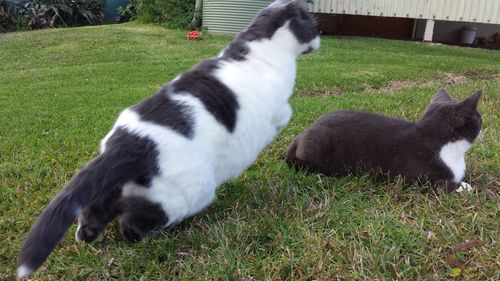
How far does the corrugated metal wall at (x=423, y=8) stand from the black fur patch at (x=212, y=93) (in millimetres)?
10073

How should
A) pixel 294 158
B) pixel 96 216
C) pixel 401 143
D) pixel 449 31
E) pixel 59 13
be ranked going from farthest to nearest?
pixel 59 13
pixel 449 31
pixel 294 158
pixel 401 143
pixel 96 216

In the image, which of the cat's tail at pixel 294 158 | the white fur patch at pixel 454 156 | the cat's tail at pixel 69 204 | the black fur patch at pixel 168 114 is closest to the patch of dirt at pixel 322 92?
the cat's tail at pixel 294 158

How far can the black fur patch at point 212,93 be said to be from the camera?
8.68 ft

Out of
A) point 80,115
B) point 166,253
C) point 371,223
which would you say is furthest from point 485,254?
point 80,115

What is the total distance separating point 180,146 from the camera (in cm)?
248

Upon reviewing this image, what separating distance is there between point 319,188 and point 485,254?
46.0 inches

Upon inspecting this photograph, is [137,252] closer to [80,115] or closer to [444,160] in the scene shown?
[444,160]

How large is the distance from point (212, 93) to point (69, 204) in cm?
94

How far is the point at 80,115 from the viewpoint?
5395 millimetres

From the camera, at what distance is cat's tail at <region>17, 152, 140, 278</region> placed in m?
2.08

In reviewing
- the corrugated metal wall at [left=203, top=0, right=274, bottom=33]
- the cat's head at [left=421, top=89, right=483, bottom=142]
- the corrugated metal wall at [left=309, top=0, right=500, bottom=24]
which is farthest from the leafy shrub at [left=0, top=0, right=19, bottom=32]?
the cat's head at [left=421, top=89, right=483, bottom=142]

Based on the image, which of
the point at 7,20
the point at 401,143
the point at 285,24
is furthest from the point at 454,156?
the point at 7,20

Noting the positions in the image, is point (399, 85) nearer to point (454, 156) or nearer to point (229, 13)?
point (454, 156)

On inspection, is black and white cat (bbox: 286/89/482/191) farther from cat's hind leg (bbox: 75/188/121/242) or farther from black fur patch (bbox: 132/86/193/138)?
cat's hind leg (bbox: 75/188/121/242)
